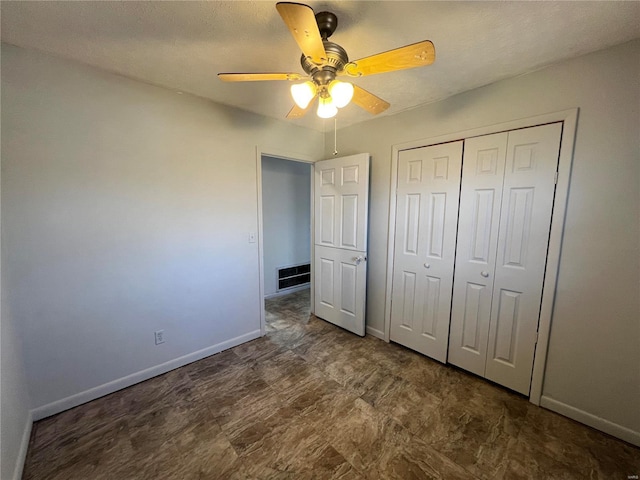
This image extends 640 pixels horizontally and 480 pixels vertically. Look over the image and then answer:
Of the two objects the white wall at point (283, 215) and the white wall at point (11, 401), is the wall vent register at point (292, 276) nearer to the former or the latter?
the white wall at point (283, 215)

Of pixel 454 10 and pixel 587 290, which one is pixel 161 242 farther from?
pixel 587 290

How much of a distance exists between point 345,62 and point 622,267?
6.39 ft

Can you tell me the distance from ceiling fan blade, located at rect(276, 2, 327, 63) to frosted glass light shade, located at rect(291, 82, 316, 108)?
5.0 inches

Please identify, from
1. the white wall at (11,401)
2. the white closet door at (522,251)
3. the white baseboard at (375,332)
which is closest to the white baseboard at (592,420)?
the white closet door at (522,251)

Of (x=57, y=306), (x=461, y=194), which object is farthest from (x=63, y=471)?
(x=461, y=194)

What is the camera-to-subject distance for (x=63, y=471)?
1.36m

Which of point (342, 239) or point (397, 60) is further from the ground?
point (397, 60)

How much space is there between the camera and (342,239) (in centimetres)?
284

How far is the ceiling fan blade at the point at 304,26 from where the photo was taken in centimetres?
85

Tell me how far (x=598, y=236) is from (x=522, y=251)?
38 centimetres

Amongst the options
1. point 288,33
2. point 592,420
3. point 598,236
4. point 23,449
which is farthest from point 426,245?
point 23,449

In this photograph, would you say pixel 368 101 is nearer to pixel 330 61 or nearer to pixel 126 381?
pixel 330 61

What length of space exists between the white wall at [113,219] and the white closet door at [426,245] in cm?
153

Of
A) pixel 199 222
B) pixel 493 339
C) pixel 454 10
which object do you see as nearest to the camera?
pixel 454 10
